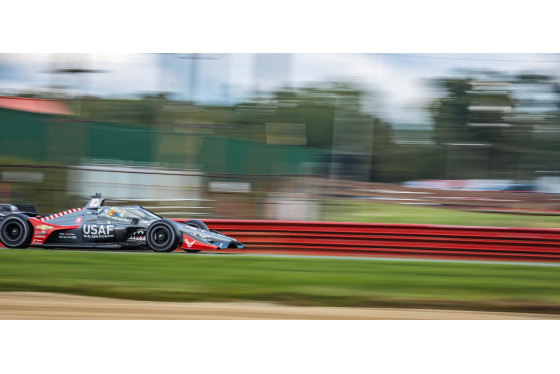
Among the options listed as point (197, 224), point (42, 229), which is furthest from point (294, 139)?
point (42, 229)

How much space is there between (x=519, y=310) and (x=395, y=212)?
3481mm

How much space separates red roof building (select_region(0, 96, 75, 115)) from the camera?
9203mm

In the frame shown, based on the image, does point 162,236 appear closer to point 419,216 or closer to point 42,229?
point 42,229

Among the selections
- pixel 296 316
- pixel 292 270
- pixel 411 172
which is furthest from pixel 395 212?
pixel 296 316

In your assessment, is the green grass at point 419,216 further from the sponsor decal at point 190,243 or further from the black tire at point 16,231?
the black tire at point 16,231

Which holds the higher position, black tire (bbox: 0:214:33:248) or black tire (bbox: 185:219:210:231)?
black tire (bbox: 185:219:210:231)

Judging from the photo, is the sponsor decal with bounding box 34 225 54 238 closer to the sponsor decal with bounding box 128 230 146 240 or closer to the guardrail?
the sponsor decal with bounding box 128 230 146 240

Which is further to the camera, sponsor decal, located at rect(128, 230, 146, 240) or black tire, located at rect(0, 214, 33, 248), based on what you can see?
black tire, located at rect(0, 214, 33, 248)

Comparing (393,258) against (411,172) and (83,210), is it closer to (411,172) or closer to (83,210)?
(411,172)

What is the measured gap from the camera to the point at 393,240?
848cm

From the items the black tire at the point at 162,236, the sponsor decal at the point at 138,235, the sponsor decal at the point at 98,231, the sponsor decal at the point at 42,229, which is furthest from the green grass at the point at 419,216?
the sponsor decal at the point at 42,229

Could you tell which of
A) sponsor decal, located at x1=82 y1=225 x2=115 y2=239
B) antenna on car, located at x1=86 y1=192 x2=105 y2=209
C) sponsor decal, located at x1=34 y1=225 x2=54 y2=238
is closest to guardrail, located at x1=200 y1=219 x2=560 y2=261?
sponsor decal, located at x1=82 y1=225 x2=115 y2=239

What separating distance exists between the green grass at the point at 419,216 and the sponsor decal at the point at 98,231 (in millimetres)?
3269

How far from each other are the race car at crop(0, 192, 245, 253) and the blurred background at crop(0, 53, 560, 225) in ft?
3.10
